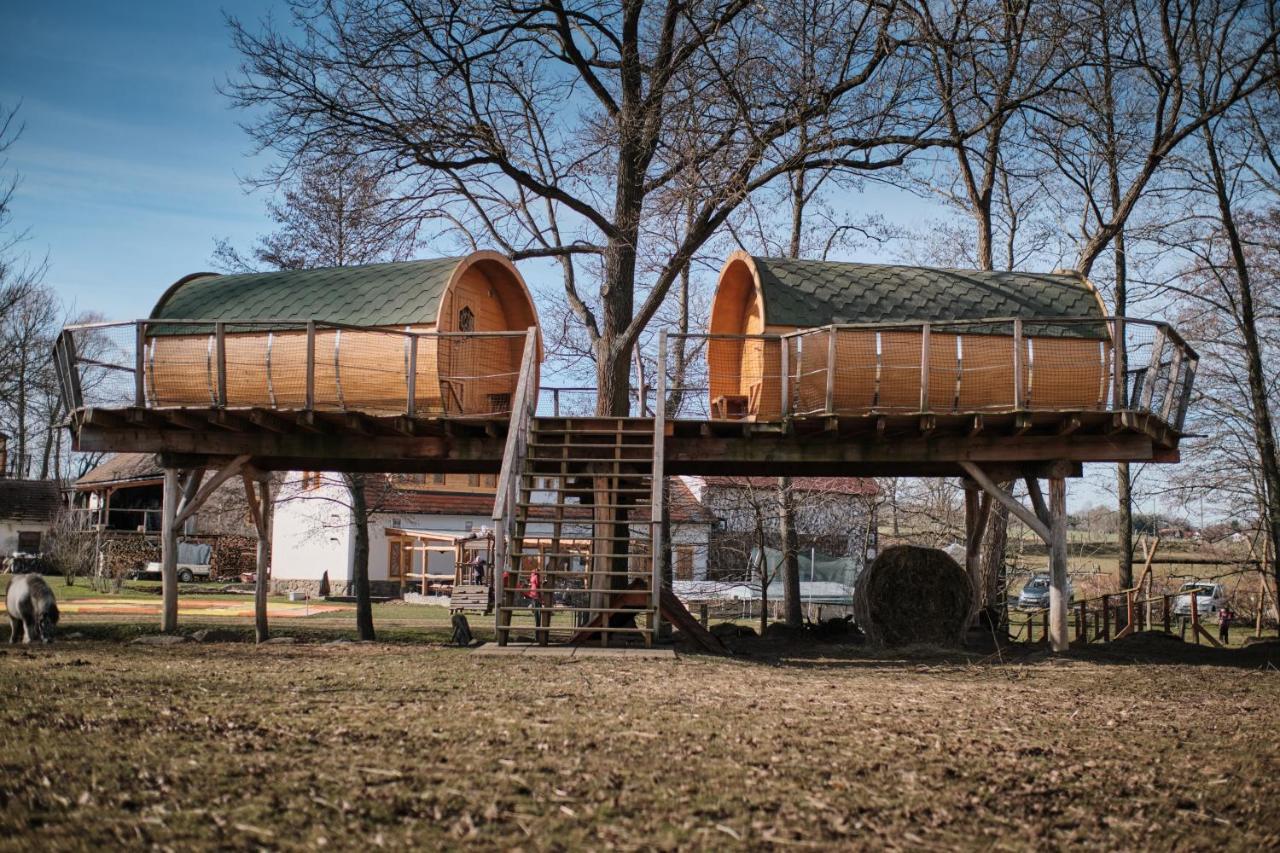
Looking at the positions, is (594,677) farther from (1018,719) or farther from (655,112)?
(655,112)

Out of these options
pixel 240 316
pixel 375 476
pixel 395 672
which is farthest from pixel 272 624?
pixel 395 672

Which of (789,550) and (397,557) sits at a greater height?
(789,550)

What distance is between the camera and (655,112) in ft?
62.0

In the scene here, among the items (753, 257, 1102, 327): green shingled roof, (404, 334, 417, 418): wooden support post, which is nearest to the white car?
(404, 334, 417, 418): wooden support post

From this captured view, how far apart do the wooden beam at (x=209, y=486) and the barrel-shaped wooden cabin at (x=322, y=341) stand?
2.90 ft

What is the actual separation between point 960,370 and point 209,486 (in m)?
10.7

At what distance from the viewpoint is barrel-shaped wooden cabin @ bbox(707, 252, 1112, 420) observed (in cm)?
1620

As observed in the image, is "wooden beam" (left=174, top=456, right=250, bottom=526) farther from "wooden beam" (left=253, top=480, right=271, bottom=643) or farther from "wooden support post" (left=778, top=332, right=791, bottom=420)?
"wooden support post" (left=778, top=332, right=791, bottom=420)

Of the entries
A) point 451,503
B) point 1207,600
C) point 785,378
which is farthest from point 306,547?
point 1207,600

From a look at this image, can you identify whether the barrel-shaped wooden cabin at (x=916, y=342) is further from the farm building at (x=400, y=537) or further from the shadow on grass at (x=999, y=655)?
the farm building at (x=400, y=537)

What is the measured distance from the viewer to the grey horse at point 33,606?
45.6 feet

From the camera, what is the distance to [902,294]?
17828 millimetres

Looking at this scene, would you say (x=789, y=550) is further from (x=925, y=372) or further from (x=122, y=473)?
(x=122, y=473)

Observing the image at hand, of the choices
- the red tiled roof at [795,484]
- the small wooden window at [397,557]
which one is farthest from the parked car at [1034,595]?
the small wooden window at [397,557]
